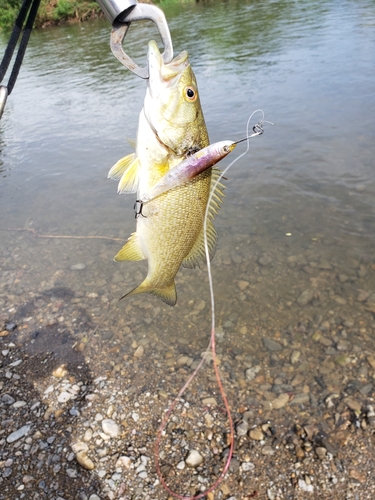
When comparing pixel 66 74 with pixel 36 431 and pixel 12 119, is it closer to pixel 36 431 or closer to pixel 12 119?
pixel 12 119

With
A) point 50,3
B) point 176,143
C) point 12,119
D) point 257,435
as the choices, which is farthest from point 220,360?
point 50,3

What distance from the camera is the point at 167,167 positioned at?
8.03 ft

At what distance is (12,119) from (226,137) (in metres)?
7.52

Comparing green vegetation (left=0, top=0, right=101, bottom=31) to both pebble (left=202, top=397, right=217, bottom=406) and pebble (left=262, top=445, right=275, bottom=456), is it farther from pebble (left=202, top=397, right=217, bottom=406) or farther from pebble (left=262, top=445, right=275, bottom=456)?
pebble (left=262, top=445, right=275, bottom=456)

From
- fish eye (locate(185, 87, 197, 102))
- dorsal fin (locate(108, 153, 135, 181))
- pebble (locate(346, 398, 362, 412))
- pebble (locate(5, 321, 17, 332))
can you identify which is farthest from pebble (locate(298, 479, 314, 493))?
pebble (locate(5, 321, 17, 332))

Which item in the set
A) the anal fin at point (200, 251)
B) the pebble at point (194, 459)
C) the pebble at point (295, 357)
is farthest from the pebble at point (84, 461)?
the pebble at point (295, 357)

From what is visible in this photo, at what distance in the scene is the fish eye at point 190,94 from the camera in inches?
93.8

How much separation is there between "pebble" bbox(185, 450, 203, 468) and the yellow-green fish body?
4.91ft

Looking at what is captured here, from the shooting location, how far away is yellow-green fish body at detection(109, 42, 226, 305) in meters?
2.37

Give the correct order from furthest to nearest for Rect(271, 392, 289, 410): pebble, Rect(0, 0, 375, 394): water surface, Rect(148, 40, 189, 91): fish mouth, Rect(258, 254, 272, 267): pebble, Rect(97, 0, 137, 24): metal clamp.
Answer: Rect(258, 254, 272, 267): pebble < Rect(0, 0, 375, 394): water surface < Rect(271, 392, 289, 410): pebble < Rect(148, 40, 189, 91): fish mouth < Rect(97, 0, 137, 24): metal clamp

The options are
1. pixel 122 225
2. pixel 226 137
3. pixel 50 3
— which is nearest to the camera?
pixel 122 225

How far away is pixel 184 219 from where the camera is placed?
8.41 ft

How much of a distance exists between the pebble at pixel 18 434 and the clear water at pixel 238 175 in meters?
1.62

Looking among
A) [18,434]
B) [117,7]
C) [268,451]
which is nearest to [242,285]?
[268,451]
